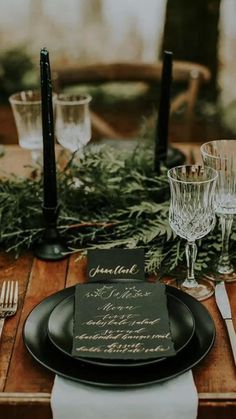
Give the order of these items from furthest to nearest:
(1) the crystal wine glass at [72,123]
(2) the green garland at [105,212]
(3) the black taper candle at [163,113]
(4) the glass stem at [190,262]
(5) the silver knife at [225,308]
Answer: (1) the crystal wine glass at [72,123]
(3) the black taper candle at [163,113]
(2) the green garland at [105,212]
(4) the glass stem at [190,262]
(5) the silver knife at [225,308]

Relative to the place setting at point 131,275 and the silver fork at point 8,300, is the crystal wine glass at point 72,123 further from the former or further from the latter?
the silver fork at point 8,300

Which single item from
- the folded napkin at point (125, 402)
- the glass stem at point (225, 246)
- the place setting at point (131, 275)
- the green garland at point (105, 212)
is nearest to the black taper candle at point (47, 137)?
the place setting at point (131, 275)

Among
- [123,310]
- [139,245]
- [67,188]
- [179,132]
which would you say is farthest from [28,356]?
[179,132]

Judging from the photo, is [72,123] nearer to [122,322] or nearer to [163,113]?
[163,113]

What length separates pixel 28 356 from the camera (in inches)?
43.2

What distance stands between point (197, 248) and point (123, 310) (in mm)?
304

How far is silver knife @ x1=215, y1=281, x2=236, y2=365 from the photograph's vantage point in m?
1.13

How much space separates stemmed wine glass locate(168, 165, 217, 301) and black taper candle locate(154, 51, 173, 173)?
0.37m

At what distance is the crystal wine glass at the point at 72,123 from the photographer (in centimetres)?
173

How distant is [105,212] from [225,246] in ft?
0.98

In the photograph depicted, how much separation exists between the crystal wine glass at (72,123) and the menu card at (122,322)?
61cm

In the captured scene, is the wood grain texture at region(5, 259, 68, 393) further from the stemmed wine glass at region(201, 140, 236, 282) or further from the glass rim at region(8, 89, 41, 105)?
the glass rim at region(8, 89, 41, 105)


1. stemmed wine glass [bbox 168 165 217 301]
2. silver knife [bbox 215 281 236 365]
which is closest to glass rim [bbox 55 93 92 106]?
stemmed wine glass [bbox 168 165 217 301]

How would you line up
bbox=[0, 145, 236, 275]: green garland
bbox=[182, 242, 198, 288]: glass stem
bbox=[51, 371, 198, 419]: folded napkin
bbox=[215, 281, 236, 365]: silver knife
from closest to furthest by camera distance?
bbox=[51, 371, 198, 419]: folded napkin, bbox=[215, 281, 236, 365]: silver knife, bbox=[182, 242, 198, 288]: glass stem, bbox=[0, 145, 236, 275]: green garland
